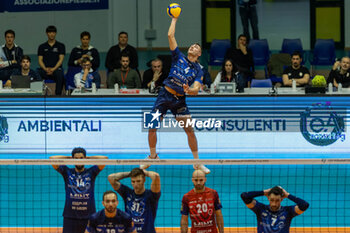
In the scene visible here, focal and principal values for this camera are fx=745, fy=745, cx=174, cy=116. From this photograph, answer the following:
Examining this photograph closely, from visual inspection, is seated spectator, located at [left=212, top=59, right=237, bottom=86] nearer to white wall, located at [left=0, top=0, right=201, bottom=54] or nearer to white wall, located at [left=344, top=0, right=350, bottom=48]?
white wall, located at [left=0, top=0, right=201, bottom=54]

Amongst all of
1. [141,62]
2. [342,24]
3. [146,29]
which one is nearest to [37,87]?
[141,62]

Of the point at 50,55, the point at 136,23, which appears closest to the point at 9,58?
the point at 50,55

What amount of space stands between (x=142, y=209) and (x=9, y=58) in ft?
31.8

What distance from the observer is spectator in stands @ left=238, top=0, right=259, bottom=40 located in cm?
2412

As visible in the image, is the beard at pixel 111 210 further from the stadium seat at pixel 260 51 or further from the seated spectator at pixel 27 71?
the stadium seat at pixel 260 51

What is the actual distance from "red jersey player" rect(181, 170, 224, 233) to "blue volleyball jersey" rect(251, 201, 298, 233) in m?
0.60

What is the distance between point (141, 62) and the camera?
2372 centimetres

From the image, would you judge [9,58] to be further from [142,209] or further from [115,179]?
[142,209]

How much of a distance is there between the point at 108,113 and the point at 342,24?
1353 cm

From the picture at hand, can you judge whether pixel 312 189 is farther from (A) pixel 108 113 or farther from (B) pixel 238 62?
(B) pixel 238 62

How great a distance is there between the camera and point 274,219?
9875 millimetres

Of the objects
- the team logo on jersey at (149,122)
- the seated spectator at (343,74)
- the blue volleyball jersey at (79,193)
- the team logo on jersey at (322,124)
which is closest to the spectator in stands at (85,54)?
the team logo on jersey at (149,122)

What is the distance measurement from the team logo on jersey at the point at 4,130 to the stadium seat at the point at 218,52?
7529mm

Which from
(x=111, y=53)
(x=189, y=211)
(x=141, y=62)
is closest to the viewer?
(x=189, y=211)
